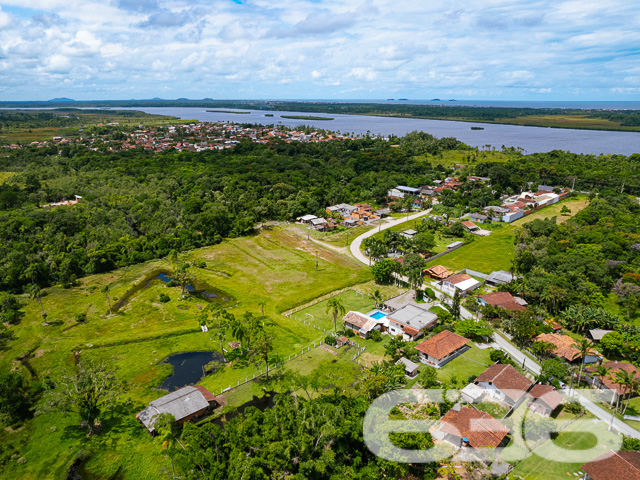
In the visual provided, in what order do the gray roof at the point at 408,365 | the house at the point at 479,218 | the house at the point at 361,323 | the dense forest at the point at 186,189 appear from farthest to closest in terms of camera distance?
the house at the point at 479,218
the dense forest at the point at 186,189
the house at the point at 361,323
the gray roof at the point at 408,365

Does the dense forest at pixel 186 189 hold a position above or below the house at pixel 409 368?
above

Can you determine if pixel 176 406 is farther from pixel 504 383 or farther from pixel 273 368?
pixel 504 383

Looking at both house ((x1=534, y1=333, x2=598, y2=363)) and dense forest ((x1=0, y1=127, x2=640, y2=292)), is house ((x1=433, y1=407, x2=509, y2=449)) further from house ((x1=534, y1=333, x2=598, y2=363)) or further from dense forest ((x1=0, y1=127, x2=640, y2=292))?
dense forest ((x1=0, y1=127, x2=640, y2=292))

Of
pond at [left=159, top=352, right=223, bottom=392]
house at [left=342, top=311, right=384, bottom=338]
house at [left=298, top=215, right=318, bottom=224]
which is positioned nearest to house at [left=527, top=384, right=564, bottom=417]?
house at [left=342, top=311, right=384, bottom=338]

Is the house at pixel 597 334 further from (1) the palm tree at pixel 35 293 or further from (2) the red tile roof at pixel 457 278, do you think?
(1) the palm tree at pixel 35 293

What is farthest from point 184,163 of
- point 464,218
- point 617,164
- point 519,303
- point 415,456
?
point 617,164

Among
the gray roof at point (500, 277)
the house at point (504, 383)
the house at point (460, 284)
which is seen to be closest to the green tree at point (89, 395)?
the house at point (504, 383)

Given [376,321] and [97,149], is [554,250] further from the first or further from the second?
[97,149]
